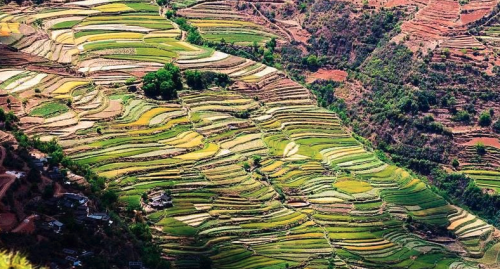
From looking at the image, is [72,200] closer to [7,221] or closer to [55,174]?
[55,174]

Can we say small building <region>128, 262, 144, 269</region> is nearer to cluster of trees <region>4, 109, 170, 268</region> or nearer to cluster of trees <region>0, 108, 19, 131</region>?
cluster of trees <region>4, 109, 170, 268</region>

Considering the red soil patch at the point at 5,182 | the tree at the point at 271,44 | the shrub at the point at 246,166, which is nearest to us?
the red soil patch at the point at 5,182

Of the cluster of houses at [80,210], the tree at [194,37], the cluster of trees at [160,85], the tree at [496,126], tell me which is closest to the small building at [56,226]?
the cluster of houses at [80,210]

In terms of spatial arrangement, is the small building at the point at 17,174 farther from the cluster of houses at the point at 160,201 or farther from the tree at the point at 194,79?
the tree at the point at 194,79

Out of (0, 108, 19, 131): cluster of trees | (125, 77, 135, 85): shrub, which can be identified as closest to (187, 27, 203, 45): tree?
(125, 77, 135, 85): shrub

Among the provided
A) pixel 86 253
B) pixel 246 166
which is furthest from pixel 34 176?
pixel 246 166

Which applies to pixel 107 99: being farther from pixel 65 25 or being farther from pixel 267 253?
pixel 267 253

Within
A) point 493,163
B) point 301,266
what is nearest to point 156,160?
point 301,266
